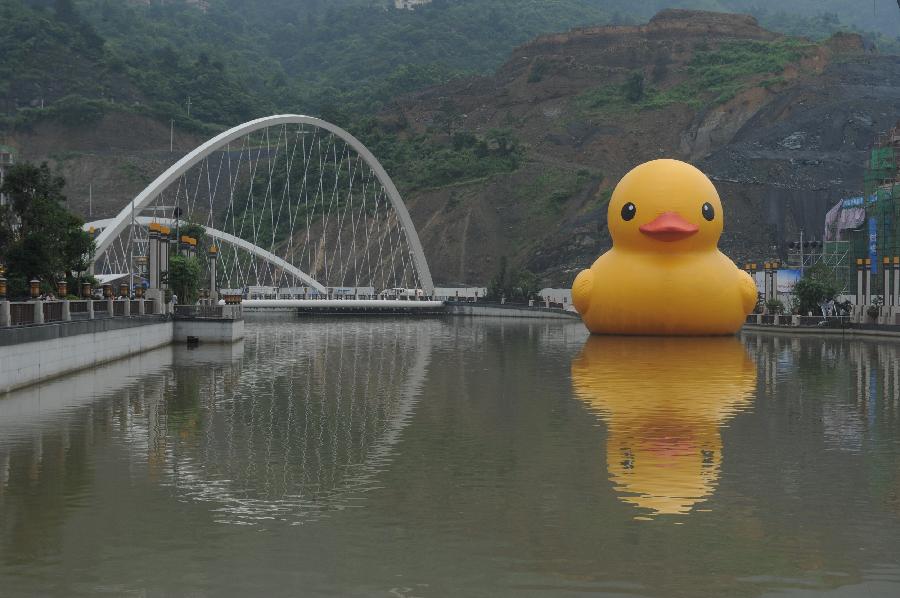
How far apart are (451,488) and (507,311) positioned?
234 ft

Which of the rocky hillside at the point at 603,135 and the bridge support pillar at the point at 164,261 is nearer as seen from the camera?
the bridge support pillar at the point at 164,261

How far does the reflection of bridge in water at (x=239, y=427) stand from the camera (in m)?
12.7

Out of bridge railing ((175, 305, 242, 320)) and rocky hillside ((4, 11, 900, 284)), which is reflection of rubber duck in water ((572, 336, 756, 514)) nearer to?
bridge railing ((175, 305, 242, 320))

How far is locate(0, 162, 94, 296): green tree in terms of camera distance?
103ft

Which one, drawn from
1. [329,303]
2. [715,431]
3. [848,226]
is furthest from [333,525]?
[848,226]

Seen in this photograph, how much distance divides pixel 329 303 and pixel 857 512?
202 feet

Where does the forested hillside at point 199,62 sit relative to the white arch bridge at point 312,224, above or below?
above

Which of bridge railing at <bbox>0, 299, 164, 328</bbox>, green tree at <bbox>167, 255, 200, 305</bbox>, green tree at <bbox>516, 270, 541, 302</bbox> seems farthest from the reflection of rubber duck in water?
green tree at <bbox>516, 270, 541, 302</bbox>

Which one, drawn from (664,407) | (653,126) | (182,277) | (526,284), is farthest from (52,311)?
(653,126)

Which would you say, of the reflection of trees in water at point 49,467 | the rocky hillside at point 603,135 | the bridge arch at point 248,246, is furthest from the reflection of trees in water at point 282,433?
the rocky hillside at point 603,135

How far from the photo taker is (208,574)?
930cm

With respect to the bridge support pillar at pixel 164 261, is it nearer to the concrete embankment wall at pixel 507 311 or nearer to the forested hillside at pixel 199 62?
the concrete embankment wall at pixel 507 311

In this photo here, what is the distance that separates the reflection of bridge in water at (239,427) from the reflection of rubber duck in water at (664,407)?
2.81 meters

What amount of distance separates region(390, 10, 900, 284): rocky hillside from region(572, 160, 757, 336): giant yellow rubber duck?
176 ft
